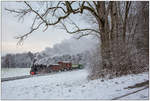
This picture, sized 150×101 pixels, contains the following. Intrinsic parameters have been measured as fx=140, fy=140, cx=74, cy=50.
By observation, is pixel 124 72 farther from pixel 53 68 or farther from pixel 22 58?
pixel 53 68

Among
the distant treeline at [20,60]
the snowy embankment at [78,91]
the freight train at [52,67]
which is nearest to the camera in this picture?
the snowy embankment at [78,91]

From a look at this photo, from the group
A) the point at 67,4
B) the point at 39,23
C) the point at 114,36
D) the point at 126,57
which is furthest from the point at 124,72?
the point at 39,23

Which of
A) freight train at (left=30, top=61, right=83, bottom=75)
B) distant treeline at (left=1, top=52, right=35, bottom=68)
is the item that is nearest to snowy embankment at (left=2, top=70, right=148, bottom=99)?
distant treeline at (left=1, top=52, right=35, bottom=68)

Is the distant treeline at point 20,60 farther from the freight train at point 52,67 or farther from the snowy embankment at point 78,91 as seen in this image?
the snowy embankment at point 78,91

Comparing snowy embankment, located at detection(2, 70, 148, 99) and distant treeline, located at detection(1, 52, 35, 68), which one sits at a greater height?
distant treeline, located at detection(1, 52, 35, 68)

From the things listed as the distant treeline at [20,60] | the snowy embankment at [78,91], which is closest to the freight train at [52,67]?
the distant treeline at [20,60]

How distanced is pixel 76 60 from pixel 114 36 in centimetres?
2086

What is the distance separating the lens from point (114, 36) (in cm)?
944

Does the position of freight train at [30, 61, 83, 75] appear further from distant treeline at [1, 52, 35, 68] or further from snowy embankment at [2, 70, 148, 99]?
snowy embankment at [2, 70, 148, 99]

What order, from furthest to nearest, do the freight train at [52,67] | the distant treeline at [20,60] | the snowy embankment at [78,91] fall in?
the freight train at [52,67] → the distant treeline at [20,60] → the snowy embankment at [78,91]

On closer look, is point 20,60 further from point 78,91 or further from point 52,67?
point 78,91

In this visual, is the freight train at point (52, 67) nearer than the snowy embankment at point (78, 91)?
No

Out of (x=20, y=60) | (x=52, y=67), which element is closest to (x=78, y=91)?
(x=20, y=60)

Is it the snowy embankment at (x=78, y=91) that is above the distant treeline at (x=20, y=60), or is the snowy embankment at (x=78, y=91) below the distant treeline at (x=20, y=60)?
below
